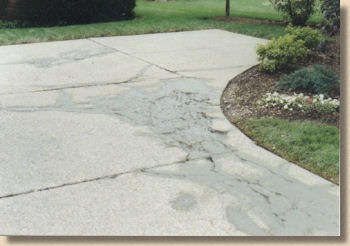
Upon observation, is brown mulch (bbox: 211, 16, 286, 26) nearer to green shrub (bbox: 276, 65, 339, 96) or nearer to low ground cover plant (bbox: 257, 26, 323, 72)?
low ground cover plant (bbox: 257, 26, 323, 72)

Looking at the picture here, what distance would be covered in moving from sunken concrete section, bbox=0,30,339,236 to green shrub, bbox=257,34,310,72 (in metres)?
0.41

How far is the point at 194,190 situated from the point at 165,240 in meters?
0.49

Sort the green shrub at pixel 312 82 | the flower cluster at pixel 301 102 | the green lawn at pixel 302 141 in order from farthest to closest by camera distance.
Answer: the green shrub at pixel 312 82 < the flower cluster at pixel 301 102 < the green lawn at pixel 302 141

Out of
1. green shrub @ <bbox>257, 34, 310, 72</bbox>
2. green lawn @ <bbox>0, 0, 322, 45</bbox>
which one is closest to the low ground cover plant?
green shrub @ <bbox>257, 34, 310, 72</bbox>

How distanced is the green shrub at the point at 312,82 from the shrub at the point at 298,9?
12.7 ft

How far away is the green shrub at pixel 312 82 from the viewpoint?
4130 millimetres

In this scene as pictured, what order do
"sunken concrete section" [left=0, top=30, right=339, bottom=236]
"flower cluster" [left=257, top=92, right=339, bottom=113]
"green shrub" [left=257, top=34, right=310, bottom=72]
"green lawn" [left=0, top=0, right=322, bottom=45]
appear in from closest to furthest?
1. "sunken concrete section" [left=0, top=30, right=339, bottom=236]
2. "flower cluster" [left=257, top=92, right=339, bottom=113]
3. "green shrub" [left=257, top=34, right=310, bottom=72]
4. "green lawn" [left=0, top=0, right=322, bottom=45]

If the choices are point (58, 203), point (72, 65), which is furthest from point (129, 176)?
point (72, 65)

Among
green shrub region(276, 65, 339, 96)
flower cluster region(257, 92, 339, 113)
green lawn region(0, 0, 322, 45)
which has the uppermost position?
green lawn region(0, 0, 322, 45)

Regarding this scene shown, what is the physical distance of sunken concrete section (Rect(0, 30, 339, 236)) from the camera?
96.4 inches

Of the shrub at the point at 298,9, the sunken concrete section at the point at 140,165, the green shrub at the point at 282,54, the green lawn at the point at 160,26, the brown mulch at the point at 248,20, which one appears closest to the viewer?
the sunken concrete section at the point at 140,165

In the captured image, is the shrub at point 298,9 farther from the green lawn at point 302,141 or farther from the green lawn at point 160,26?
the green lawn at point 302,141

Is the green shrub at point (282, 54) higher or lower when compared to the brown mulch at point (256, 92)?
higher

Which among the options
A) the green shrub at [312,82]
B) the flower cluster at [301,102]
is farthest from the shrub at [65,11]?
the flower cluster at [301,102]
